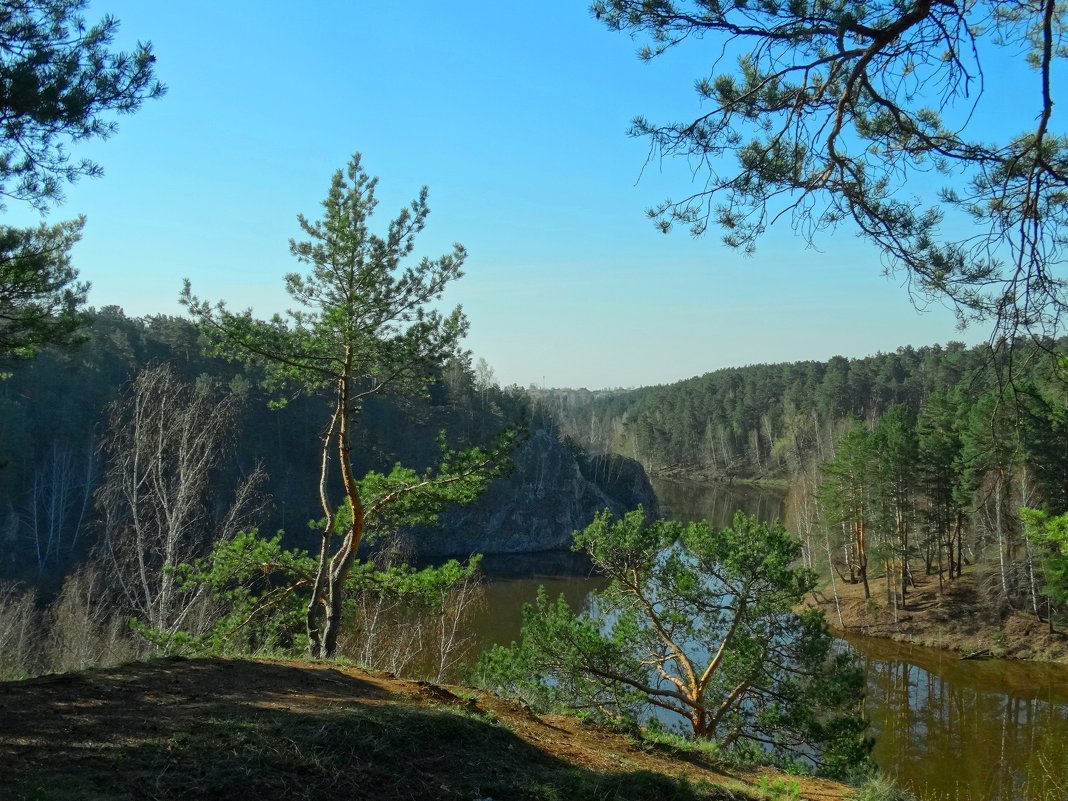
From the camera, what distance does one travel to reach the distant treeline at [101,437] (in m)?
28.5

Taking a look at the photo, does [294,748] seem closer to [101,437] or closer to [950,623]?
[101,437]

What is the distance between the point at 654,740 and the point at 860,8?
5417 mm

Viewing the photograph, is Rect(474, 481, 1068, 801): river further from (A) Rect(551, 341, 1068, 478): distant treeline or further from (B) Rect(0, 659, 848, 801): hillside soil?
→ (A) Rect(551, 341, 1068, 478): distant treeline

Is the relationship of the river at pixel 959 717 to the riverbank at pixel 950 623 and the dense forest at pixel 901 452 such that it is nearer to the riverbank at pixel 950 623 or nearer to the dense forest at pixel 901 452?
the riverbank at pixel 950 623

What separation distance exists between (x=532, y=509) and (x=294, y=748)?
1979 inches

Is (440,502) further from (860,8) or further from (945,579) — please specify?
A: (945,579)

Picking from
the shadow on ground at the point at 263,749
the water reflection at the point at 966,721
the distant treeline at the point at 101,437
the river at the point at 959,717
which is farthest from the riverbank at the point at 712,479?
the shadow on ground at the point at 263,749

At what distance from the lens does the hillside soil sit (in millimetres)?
3357

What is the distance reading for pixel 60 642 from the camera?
18.2 meters

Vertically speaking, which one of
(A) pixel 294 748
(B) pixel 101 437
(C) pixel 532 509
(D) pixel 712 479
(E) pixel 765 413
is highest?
(E) pixel 765 413

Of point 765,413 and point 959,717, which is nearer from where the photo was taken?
point 959,717

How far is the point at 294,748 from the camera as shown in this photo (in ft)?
12.3

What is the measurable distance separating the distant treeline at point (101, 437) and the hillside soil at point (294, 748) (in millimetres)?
14967

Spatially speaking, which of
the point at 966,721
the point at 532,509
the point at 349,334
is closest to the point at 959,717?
the point at 966,721
